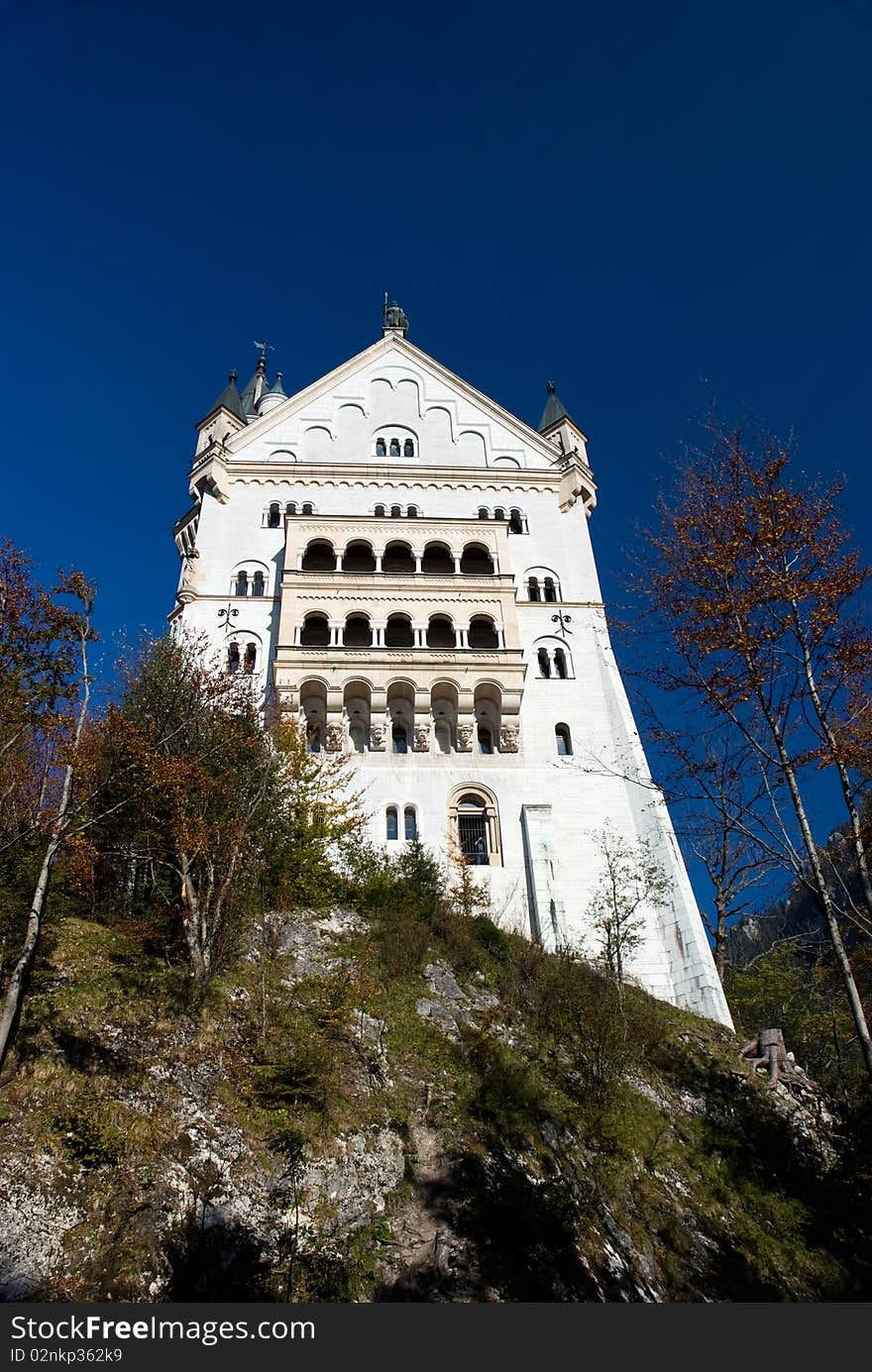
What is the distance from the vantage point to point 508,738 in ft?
102

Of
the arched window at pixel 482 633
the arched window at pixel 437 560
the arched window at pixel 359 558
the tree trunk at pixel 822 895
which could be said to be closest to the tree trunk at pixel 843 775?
the tree trunk at pixel 822 895

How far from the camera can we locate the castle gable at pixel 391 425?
39.7 metres

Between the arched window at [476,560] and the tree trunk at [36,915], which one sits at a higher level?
the arched window at [476,560]

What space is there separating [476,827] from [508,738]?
11.4ft

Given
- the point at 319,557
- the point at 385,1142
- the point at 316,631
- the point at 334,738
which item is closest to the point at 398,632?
the point at 316,631

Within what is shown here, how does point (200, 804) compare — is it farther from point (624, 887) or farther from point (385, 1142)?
point (624, 887)

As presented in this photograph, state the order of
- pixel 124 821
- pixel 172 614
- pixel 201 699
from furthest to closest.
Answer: pixel 172 614 → pixel 201 699 → pixel 124 821

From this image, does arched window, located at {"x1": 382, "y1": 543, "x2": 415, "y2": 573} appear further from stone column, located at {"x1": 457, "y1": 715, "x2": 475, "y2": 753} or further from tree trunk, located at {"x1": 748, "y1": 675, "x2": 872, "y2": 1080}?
tree trunk, located at {"x1": 748, "y1": 675, "x2": 872, "y2": 1080}

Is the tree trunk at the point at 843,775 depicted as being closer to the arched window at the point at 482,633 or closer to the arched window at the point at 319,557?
the arched window at the point at 482,633

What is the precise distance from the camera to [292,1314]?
407 inches

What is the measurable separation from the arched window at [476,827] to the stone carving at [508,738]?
76.9 inches

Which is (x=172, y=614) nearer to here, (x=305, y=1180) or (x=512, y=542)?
(x=512, y=542)

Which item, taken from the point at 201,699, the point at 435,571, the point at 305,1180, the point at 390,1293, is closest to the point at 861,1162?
the point at 390,1293

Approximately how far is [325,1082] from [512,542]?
25604 mm
